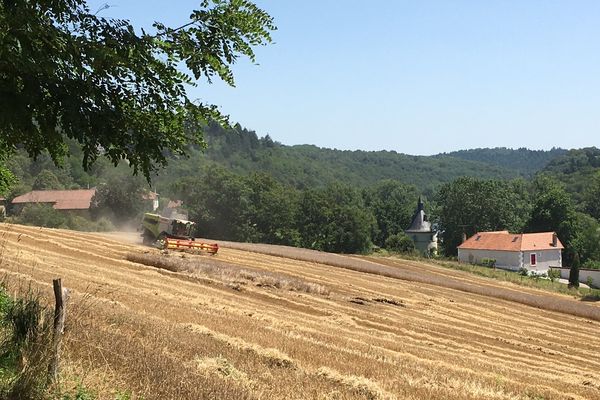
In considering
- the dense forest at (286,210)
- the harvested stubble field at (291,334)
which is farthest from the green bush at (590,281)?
the harvested stubble field at (291,334)

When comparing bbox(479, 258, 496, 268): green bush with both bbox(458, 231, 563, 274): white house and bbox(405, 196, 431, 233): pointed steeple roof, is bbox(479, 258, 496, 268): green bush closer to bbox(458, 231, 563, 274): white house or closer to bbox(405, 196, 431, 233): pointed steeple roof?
bbox(458, 231, 563, 274): white house

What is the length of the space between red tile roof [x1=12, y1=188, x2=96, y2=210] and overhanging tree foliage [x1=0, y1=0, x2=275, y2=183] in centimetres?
10020

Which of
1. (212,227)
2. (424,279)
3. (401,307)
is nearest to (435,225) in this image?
(212,227)

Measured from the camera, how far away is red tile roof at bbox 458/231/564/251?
294 feet

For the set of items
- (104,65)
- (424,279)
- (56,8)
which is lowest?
(424,279)

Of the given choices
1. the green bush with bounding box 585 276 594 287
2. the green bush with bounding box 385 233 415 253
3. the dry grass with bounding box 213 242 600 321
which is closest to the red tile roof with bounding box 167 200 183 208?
the green bush with bounding box 385 233 415 253

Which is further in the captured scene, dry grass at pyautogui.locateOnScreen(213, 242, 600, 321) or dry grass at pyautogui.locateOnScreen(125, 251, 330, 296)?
dry grass at pyautogui.locateOnScreen(213, 242, 600, 321)

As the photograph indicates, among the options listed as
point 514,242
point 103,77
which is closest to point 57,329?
point 103,77

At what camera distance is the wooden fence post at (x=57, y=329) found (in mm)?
6375

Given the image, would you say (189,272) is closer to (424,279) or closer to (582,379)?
(582,379)

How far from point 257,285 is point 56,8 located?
2432 centimetres

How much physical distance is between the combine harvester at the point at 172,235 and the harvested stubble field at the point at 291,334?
4.38 m

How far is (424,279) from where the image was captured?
46.8 m

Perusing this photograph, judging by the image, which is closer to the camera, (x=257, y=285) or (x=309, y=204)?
(x=257, y=285)
